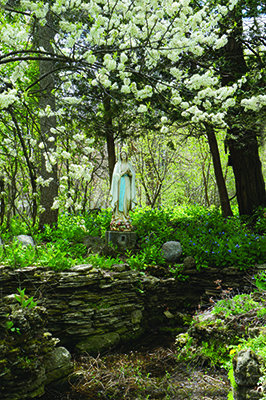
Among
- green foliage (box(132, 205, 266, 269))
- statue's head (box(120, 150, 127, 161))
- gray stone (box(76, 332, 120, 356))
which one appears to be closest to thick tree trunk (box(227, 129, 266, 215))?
green foliage (box(132, 205, 266, 269))

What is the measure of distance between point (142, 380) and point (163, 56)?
6.47 meters

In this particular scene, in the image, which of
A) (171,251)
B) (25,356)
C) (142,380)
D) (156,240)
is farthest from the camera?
(156,240)

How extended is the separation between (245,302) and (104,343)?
2216 mm

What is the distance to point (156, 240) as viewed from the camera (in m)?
7.26

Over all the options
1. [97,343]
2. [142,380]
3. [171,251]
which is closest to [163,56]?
[171,251]

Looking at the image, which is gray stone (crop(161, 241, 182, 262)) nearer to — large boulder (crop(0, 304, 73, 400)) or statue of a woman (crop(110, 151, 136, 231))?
statue of a woman (crop(110, 151, 136, 231))

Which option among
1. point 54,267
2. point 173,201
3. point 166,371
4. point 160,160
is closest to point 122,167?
point 54,267

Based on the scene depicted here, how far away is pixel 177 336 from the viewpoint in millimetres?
5133

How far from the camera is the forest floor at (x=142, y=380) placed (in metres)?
3.68

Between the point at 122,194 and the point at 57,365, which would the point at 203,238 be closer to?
the point at 122,194

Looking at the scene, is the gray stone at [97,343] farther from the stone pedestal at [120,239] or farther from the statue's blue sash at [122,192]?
the statue's blue sash at [122,192]

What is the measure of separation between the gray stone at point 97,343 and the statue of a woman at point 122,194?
2598mm

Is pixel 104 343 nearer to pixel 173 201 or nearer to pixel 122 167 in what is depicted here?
pixel 122 167

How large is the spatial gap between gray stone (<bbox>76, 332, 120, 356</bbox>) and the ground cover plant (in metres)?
1.17
